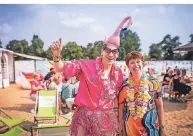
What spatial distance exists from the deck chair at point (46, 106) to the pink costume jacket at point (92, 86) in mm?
1264

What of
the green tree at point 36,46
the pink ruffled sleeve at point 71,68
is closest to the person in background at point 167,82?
the green tree at point 36,46

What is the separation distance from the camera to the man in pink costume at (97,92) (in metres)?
1.43

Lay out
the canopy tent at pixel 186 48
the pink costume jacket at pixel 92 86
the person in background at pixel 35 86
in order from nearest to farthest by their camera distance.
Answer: the pink costume jacket at pixel 92 86 < the canopy tent at pixel 186 48 < the person in background at pixel 35 86

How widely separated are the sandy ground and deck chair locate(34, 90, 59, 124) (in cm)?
7

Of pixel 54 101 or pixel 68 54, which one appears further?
pixel 54 101

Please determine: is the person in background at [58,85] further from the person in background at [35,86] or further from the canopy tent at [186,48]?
the canopy tent at [186,48]

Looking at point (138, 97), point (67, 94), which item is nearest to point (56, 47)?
point (138, 97)

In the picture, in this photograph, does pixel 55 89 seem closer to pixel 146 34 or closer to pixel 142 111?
pixel 146 34

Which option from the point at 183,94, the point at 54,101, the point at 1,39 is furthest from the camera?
the point at 183,94

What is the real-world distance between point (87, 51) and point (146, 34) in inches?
23.4

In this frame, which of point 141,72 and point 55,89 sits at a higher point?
point 141,72

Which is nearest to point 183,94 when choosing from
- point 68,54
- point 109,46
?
point 68,54

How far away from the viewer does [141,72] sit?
1.48 m

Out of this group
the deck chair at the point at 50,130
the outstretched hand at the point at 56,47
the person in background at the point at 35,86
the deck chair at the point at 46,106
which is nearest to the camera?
the outstretched hand at the point at 56,47
